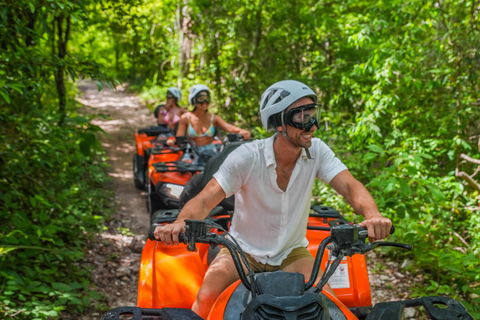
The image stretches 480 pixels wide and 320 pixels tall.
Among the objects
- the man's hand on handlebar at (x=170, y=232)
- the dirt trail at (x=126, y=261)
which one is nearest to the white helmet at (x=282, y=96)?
the man's hand on handlebar at (x=170, y=232)

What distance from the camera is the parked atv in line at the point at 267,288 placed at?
5.92ft

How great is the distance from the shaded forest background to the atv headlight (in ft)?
2.78

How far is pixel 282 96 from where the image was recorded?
2551 mm

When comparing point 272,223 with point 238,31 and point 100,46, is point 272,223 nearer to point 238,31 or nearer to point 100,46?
point 238,31

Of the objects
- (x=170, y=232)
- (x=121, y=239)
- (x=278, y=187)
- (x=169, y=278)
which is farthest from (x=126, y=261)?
(x=170, y=232)

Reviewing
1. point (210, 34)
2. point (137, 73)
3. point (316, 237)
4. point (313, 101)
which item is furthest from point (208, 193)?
point (137, 73)

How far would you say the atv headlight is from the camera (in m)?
5.30

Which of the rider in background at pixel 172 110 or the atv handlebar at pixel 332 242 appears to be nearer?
the atv handlebar at pixel 332 242

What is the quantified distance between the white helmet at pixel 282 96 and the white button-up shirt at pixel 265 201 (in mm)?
253

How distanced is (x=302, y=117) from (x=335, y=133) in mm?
5118

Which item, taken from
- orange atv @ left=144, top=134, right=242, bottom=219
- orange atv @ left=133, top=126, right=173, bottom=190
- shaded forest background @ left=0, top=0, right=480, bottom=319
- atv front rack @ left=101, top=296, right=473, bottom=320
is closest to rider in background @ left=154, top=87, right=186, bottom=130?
orange atv @ left=133, top=126, right=173, bottom=190

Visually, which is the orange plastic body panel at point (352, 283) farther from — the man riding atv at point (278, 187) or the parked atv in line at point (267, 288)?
the man riding atv at point (278, 187)

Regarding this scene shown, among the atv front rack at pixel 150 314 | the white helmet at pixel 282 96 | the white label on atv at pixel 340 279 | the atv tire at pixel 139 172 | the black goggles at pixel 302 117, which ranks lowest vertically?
the atv tire at pixel 139 172

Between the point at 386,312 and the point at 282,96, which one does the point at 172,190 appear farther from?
the point at 386,312
